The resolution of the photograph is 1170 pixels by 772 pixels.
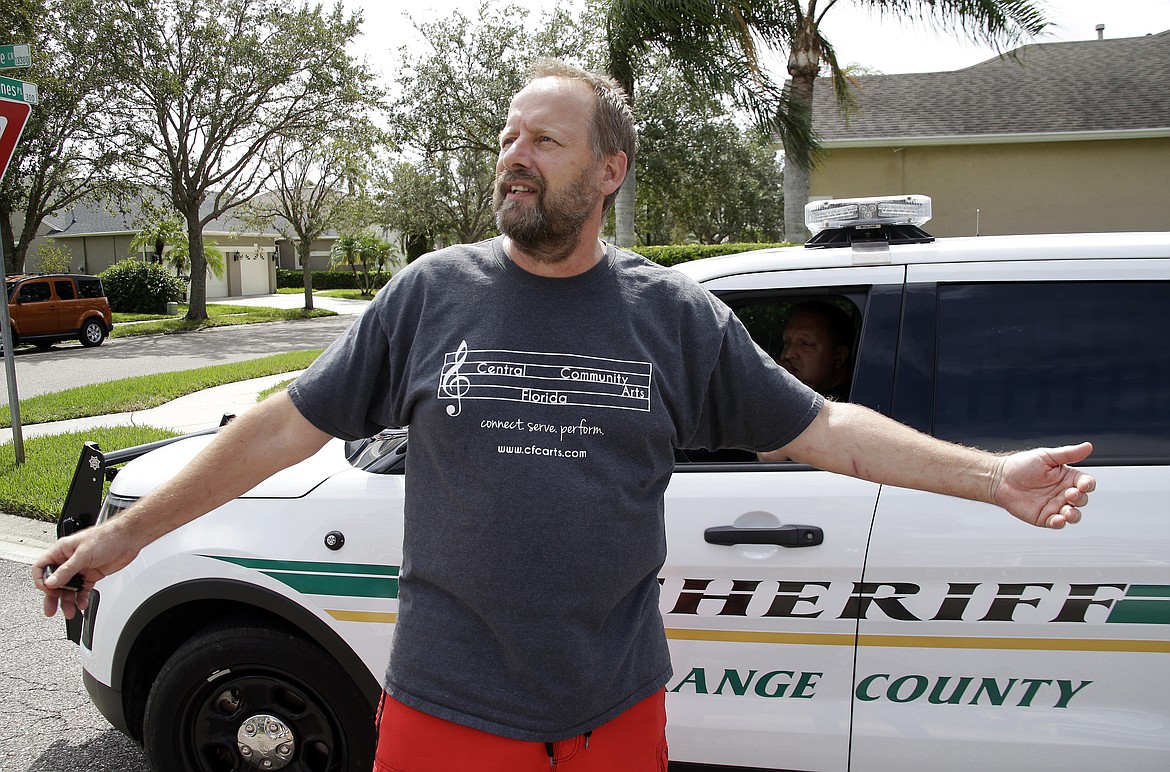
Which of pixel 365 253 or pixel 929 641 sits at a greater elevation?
pixel 365 253

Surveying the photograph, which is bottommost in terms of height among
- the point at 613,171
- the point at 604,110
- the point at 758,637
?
the point at 758,637

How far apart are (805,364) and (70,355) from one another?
65.5 ft

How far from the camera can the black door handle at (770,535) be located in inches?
93.2

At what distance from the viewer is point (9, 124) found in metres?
6.99

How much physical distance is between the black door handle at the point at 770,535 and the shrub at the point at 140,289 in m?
33.5

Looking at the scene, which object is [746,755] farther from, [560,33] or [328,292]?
[328,292]

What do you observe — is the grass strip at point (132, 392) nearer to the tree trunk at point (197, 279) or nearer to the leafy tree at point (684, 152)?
the leafy tree at point (684, 152)

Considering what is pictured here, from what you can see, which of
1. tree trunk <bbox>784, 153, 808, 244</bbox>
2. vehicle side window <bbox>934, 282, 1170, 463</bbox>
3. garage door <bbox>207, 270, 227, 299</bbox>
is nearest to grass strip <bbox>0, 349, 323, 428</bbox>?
tree trunk <bbox>784, 153, 808, 244</bbox>

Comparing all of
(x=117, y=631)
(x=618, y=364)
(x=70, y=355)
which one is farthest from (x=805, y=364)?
(x=70, y=355)

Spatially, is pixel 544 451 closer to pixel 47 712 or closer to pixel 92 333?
pixel 47 712

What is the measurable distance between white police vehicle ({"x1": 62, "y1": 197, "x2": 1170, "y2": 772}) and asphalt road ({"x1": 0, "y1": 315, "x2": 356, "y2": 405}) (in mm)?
11345

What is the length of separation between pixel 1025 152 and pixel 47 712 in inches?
675

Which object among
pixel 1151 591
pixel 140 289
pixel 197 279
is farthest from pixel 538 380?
pixel 140 289

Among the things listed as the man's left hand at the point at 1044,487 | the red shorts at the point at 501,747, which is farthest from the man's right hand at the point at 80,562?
the man's left hand at the point at 1044,487
